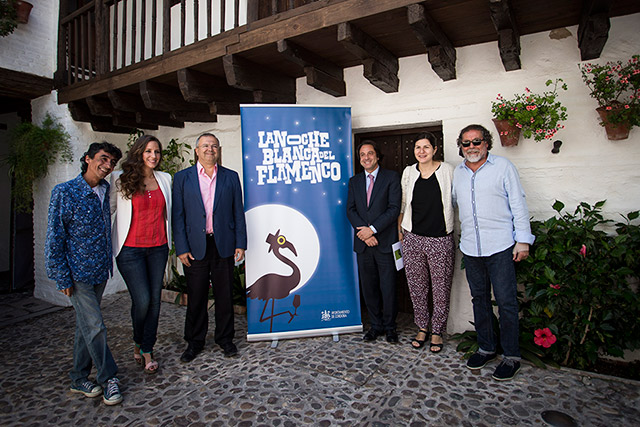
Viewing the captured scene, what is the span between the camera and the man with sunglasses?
2672 mm

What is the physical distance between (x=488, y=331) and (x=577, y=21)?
247cm

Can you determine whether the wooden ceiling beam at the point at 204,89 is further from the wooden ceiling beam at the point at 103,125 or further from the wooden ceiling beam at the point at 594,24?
the wooden ceiling beam at the point at 594,24

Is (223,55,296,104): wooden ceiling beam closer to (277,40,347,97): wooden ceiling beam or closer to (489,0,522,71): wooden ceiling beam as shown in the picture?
Result: (277,40,347,97): wooden ceiling beam

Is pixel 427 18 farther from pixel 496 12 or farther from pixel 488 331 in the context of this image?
pixel 488 331

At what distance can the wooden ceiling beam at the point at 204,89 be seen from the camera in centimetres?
368

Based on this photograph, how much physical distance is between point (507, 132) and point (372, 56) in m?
1.26

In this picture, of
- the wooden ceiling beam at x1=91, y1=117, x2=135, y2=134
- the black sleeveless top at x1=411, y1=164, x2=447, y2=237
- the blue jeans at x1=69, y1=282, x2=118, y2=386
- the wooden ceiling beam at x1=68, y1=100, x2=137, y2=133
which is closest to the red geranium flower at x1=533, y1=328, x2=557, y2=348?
the black sleeveless top at x1=411, y1=164, x2=447, y2=237

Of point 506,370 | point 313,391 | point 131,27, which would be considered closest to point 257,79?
point 131,27

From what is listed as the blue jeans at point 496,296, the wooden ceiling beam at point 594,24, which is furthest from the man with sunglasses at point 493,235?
the wooden ceiling beam at point 594,24

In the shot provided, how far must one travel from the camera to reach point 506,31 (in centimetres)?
271

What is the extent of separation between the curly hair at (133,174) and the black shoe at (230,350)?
57.8 inches

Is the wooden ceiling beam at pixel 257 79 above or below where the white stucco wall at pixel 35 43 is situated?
below

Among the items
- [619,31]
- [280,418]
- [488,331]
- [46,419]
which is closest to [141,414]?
[46,419]

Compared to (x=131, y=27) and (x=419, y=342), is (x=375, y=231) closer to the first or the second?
(x=419, y=342)
